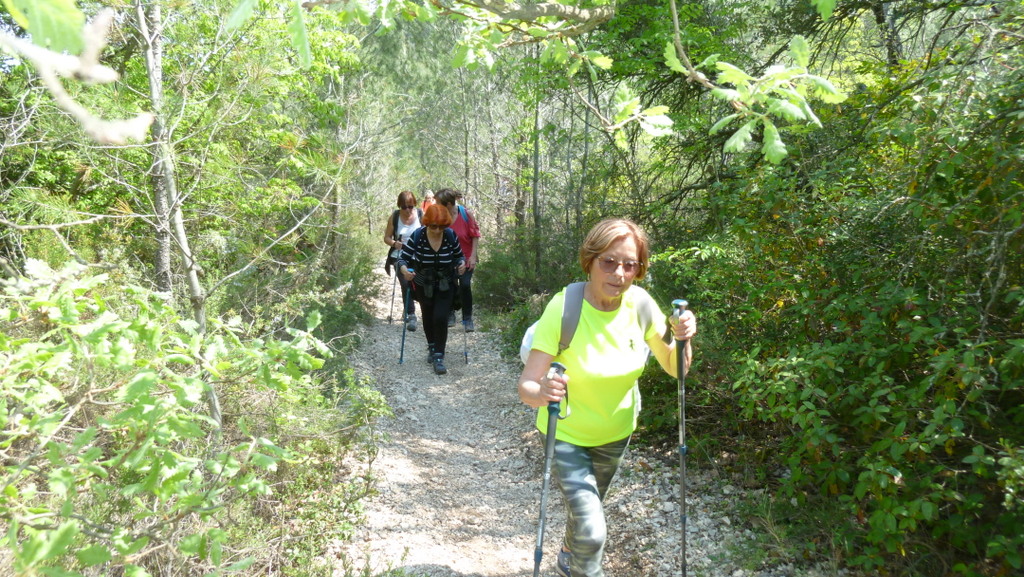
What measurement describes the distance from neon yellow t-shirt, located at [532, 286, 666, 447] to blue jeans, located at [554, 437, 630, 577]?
6cm

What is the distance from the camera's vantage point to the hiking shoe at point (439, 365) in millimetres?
8703

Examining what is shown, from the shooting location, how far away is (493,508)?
543 centimetres

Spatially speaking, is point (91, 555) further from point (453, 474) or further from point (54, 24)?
point (453, 474)

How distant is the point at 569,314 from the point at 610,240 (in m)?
0.41

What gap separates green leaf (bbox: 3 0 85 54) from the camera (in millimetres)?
954

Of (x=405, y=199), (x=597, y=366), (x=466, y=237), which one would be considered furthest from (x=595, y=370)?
(x=405, y=199)

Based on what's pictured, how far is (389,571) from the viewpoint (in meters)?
4.02

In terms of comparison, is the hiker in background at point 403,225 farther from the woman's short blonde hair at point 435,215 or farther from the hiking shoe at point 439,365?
the woman's short blonde hair at point 435,215

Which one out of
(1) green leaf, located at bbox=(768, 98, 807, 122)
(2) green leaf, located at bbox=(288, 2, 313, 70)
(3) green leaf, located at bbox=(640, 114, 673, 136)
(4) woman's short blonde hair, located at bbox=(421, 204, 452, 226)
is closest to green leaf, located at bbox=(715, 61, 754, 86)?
(1) green leaf, located at bbox=(768, 98, 807, 122)

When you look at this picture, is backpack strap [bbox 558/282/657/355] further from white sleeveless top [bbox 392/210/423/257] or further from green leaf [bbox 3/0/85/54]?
white sleeveless top [bbox 392/210/423/257]

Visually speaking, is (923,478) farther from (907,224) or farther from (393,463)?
(393,463)

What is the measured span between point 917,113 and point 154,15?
460 centimetres

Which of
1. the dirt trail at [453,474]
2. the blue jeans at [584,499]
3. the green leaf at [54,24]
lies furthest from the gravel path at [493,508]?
the green leaf at [54,24]

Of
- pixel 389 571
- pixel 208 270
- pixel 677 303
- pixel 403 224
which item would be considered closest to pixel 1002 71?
pixel 677 303
